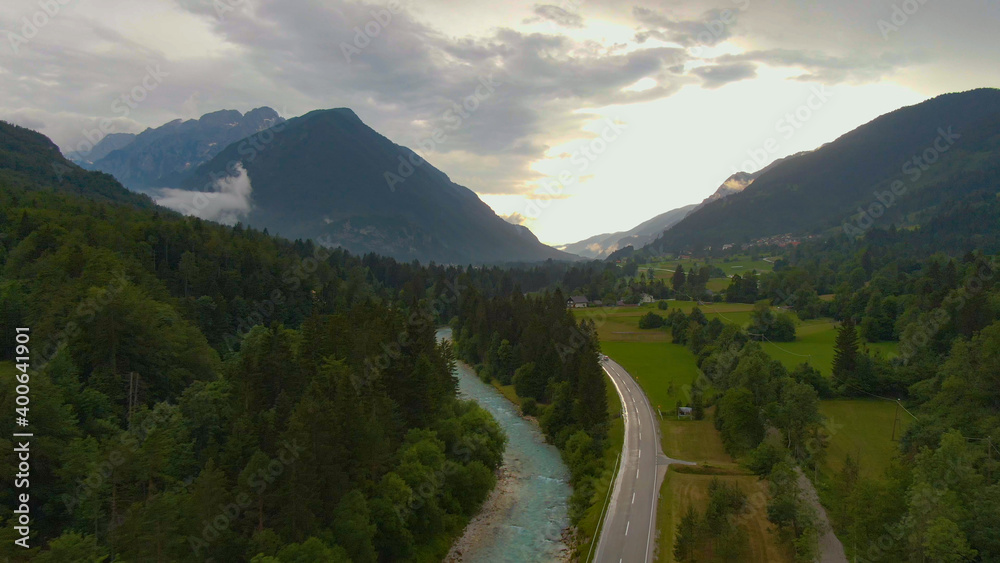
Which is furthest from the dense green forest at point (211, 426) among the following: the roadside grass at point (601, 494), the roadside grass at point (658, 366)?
the roadside grass at point (658, 366)

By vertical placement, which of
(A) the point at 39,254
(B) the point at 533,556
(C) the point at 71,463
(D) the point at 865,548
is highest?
(A) the point at 39,254

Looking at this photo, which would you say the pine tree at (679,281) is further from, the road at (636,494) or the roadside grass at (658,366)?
the road at (636,494)

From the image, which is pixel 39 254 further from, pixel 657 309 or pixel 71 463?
pixel 657 309

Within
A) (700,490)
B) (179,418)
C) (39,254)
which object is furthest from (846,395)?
(39,254)

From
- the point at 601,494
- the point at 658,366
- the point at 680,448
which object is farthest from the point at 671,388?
the point at 601,494

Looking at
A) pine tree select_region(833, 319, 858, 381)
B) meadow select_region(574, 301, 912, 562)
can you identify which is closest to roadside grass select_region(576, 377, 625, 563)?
meadow select_region(574, 301, 912, 562)

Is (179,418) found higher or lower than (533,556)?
higher

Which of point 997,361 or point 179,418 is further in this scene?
point 997,361
